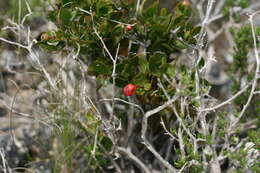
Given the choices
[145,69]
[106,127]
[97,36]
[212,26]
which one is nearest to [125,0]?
[97,36]

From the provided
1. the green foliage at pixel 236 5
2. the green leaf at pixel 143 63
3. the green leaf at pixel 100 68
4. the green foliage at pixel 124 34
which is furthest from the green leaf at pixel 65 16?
the green foliage at pixel 236 5

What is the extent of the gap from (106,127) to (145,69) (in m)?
0.32

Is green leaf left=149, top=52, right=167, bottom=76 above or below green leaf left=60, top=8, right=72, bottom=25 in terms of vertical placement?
below

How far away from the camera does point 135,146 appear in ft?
7.55

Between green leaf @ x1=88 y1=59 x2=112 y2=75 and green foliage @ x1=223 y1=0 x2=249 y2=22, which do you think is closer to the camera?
green leaf @ x1=88 y1=59 x2=112 y2=75

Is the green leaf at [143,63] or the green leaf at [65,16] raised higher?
the green leaf at [65,16]

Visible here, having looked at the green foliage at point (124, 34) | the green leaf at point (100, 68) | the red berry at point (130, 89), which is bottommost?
the red berry at point (130, 89)

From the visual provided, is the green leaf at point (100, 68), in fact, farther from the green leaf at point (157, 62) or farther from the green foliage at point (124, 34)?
the green leaf at point (157, 62)

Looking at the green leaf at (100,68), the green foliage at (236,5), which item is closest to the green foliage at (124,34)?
the green leaf at (100,68)

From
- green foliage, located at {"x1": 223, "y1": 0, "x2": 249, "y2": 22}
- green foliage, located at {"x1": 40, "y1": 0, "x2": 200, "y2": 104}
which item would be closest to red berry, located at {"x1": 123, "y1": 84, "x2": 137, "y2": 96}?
green foliage, located at {"x1": 40, "y1": 0, "x2": 200, "y2": 104}

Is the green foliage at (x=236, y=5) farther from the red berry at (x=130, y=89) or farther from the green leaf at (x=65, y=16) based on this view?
the green leaf at (x=65, y=16)

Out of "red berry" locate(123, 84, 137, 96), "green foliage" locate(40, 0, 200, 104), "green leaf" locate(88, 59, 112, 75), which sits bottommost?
"red berry" locate(123, 84, 137, 96)

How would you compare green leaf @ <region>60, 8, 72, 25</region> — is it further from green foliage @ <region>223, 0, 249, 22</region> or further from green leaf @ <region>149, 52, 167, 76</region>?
green foliage @ <region>223, 0, 249, 22</region>

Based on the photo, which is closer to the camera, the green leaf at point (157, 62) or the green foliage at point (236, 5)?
the green leaf at point (157, 62)
